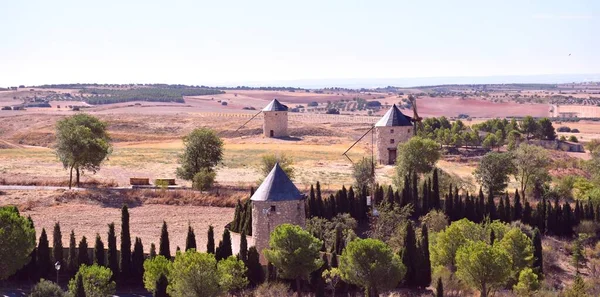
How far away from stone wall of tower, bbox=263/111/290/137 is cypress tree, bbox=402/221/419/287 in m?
58.5

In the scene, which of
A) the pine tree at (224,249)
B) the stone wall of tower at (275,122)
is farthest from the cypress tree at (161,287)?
the stone wall of tower at (275,122)

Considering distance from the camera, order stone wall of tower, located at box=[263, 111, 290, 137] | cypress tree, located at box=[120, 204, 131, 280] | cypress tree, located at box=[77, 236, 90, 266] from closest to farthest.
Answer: cypress tree, located at box=[120, 204, 131, 280] < cypress tree, located at box=[77, 236, 90, 266] < stone wall of tower, located at box=[263, 111, 290, 137]

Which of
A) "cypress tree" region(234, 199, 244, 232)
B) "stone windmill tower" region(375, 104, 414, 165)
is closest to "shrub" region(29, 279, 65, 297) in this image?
"cypress tree" region(234, 199, 244, 232)

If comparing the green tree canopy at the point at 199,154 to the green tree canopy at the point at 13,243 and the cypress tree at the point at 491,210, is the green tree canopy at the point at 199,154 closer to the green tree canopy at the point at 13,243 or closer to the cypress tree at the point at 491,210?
the cypress tree at the point at 491,210

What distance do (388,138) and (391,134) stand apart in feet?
1.57

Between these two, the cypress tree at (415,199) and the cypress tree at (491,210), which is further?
the cypress tree at (415,199)

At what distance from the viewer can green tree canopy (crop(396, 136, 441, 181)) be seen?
186 feet

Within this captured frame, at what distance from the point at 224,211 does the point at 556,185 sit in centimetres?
2448

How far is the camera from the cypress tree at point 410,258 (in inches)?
1428

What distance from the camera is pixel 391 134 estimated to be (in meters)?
68.9

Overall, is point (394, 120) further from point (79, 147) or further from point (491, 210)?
point (79, 147)

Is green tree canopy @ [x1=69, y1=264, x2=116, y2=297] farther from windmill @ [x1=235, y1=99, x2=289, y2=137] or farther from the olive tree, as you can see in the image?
windmill @ [x1=235, y1=99, x2=289, y2=137]

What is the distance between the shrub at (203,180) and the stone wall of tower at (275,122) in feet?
128

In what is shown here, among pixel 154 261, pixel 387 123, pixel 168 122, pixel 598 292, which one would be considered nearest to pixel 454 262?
pixel 598 292
